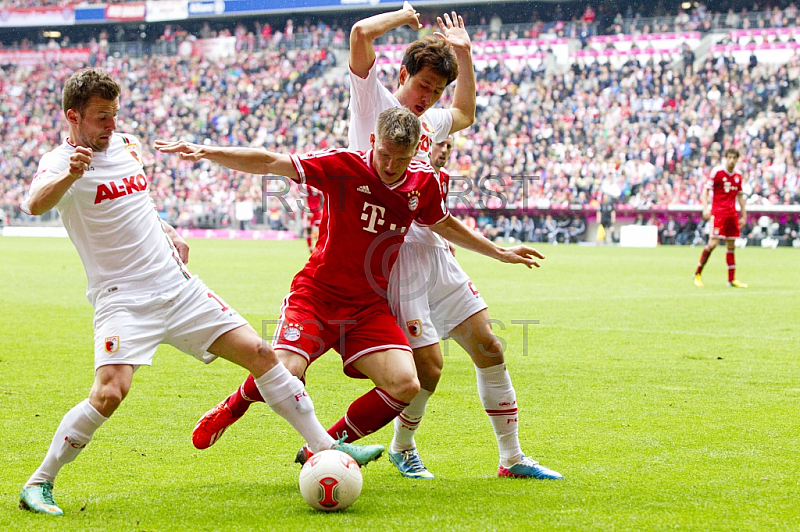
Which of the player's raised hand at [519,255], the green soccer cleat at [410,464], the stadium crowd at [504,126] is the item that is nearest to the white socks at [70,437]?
the green soccer cleat at [410,464]

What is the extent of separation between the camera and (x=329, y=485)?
3881 millimetres

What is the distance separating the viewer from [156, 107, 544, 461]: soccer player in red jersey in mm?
4395

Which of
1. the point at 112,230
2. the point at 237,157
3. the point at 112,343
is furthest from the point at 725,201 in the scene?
the point at 112,343

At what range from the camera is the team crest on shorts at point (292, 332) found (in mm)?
4441

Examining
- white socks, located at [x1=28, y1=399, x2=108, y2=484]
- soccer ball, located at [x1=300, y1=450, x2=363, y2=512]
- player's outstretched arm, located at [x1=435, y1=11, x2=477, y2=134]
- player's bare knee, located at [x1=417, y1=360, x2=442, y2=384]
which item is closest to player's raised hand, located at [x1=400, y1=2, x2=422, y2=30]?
player's outstretched arm, located at [x1=435, y1=11, x2=477, y2=134]

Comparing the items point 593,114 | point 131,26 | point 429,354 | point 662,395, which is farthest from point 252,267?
point 131,26

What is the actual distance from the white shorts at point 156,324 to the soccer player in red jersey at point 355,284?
345 millimetres

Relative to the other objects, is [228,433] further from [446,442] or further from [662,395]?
[662,395]

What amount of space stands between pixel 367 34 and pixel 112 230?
1.69m

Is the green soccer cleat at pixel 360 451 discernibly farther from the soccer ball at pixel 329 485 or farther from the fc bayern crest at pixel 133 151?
the fc bayern crest at pixel 133 151

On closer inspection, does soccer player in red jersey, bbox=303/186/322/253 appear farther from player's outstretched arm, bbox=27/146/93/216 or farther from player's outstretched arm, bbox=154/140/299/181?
player's outstretched arm, bbox=27/146/93/216

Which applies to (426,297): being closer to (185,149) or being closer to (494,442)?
(494,442)

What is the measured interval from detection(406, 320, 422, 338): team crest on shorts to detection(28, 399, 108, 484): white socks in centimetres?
157

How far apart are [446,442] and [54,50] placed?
156ft
